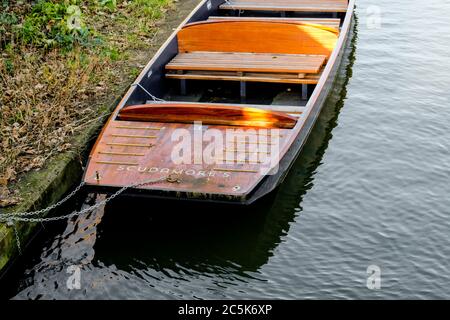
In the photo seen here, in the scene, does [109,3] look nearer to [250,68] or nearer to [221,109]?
[250,68]

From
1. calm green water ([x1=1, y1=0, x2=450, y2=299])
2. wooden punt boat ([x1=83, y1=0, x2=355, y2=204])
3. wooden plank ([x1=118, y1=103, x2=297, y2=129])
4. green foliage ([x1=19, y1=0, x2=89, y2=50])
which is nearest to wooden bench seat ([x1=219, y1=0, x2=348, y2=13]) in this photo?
wooden punt boat ([x1=83, y1=0, x2=355, y2=204])

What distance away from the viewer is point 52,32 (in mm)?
11016

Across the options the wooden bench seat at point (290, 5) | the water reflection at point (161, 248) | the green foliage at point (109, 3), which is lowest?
the water reflection at point (161, 248)

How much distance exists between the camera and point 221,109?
8.41m

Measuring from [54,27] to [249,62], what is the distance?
3.20 meters

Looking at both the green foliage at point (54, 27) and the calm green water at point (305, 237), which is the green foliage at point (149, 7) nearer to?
the green foliage at point (54, 27)

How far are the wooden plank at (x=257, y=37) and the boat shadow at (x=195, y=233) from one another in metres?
2.95

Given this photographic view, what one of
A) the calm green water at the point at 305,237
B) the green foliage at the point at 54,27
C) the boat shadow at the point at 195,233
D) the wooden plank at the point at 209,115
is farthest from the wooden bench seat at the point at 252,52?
the boat shadow at the point at 195,233

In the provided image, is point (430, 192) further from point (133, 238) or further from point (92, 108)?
point (92, 108)

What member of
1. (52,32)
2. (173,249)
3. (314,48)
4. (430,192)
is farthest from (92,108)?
(430,192)

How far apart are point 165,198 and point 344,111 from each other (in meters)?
4.22

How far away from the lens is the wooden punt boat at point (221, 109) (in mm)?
7520
